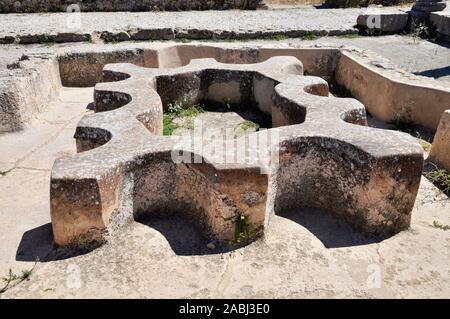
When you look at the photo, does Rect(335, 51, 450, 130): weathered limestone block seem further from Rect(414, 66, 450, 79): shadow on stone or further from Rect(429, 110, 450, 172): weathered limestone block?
Rect(414, 66, 450, 79): shadow on stone

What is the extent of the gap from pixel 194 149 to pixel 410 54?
623cm

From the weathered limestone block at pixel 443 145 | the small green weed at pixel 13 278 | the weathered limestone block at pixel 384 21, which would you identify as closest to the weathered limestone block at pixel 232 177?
the small green weed at pixel 13 278

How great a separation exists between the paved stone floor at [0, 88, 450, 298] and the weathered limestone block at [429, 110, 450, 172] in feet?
2.76

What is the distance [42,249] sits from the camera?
3221 millimetres

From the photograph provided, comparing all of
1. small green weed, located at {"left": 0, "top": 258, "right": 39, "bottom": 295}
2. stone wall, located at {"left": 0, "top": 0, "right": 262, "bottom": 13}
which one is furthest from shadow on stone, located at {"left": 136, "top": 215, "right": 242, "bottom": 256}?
stone wall, located at {"left": 0, "top": 0, "right": 262, "bottom": 13}

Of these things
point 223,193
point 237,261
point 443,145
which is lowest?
point 237,261

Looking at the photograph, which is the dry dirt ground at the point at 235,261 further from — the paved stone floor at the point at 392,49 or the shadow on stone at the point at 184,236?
the paved stone floor at the point at 392,49

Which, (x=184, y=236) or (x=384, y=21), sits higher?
(x=384, y=21)

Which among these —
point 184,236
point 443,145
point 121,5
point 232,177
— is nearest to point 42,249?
point 184,236

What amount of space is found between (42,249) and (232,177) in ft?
4.95

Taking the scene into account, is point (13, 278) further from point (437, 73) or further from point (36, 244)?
point (437, 73)

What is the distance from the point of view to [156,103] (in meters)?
4.45

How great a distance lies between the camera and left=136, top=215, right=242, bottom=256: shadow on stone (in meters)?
3.26
